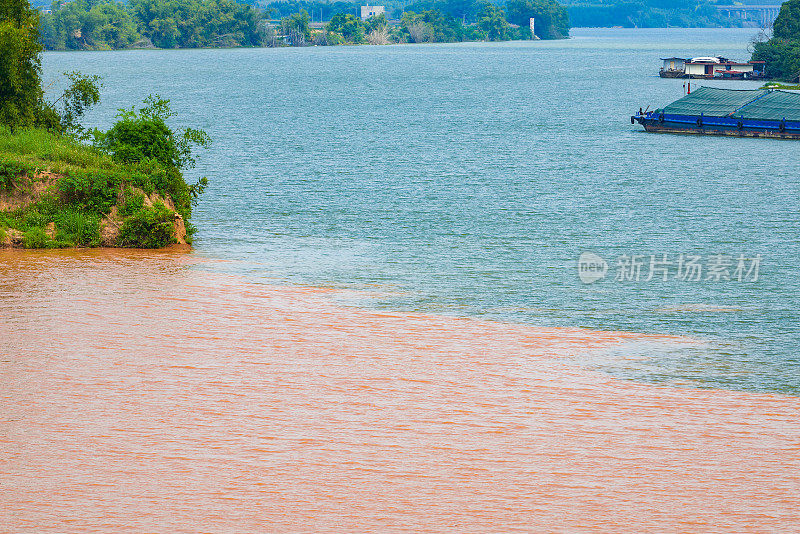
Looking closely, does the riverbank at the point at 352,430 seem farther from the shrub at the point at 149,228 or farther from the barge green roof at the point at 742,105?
the barge green roof at the point at 742,105

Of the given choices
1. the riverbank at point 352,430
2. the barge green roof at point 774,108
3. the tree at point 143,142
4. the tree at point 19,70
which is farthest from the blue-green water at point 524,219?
the tree at point 19,70

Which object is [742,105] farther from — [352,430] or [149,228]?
[352,430]

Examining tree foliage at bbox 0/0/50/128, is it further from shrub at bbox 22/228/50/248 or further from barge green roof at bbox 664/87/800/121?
barge green roof at bbox 664/87/800/121

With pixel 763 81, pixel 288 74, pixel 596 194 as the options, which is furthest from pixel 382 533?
pixel 288 74

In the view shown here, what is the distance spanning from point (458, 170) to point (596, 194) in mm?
11890

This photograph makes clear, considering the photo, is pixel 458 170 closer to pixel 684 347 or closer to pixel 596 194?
pixel 596 194

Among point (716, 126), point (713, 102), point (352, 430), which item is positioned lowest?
point (352, 430)

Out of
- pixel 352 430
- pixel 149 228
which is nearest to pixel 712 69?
pixel 149 228

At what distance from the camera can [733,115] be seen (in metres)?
86.0

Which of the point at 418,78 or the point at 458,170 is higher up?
the point at 418,78

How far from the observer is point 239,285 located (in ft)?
105

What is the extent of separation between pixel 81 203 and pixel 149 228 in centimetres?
272

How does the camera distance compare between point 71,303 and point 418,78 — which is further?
point 418,78

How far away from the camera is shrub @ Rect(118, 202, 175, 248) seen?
115 ft
